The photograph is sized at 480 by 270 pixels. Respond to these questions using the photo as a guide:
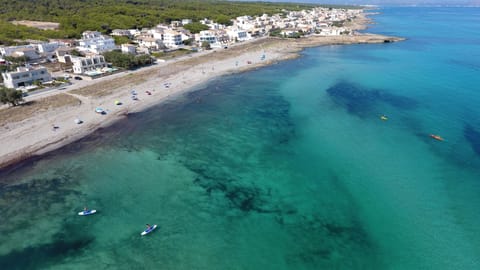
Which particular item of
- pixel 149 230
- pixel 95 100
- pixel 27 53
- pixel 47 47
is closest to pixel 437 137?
pixel 149 230

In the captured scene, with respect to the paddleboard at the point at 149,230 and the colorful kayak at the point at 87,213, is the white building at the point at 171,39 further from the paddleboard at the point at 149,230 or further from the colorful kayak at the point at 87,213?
the paddleboard at the point at 149,230

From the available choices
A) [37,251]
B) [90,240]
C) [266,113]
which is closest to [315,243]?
[90,240]

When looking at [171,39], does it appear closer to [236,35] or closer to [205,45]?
[205,45]

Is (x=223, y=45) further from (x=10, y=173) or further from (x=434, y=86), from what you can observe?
(x=10, y=173)

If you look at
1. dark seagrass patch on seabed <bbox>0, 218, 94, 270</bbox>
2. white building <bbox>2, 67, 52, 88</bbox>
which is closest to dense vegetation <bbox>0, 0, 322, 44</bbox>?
white building <bbox>2, 67, 52, 88</bbox>

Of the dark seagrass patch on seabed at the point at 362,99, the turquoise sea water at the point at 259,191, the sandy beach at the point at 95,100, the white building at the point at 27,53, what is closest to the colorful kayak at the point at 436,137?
the turquoise sea water at the point at 259,191

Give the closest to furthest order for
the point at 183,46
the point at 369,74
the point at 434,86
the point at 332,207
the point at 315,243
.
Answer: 1. the point at 315,243
2. the point at 332,207
3. the point at 434,86
4. the point at 369,74
5. the point at 183,46

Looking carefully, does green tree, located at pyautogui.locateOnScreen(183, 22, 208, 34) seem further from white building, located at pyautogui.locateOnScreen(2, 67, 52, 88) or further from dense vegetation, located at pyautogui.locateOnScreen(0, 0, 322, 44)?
white building, located at pyautogui.locateOnScreen(2, 67, 52, 88)
